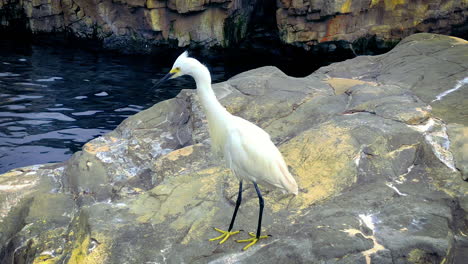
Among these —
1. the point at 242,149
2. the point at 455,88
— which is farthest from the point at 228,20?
the point at 242,149

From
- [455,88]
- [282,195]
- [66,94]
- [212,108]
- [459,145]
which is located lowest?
[66,94]

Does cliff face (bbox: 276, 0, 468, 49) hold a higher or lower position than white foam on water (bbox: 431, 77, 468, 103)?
higher

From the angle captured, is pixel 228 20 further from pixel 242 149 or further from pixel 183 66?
pixel 242 149

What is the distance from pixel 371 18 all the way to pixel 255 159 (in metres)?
13.0

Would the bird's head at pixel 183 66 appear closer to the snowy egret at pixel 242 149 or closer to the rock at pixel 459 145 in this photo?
the snowy egret at pixel 242 149

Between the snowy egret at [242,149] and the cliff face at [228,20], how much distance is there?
38.1 feet

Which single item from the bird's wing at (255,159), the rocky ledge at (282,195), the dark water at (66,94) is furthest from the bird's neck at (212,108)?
the dark water at (66,94)

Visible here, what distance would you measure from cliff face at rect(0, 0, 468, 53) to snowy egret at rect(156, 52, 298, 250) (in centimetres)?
1161

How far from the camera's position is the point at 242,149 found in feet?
14.3

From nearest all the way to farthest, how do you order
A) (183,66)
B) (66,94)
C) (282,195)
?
(183,66) → (282,195) → (66,94)

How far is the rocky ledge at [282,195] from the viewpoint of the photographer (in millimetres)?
4195

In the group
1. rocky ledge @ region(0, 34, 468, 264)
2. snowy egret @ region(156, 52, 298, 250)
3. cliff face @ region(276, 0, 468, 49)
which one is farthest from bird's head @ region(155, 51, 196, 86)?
cliff face @ region(276, 0, 468, 49)

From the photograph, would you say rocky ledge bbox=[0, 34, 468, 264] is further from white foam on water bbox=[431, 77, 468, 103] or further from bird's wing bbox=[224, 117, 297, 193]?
bird's wing bbox=[224, 117, 297, 193]

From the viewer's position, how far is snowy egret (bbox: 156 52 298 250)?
14.1ft
